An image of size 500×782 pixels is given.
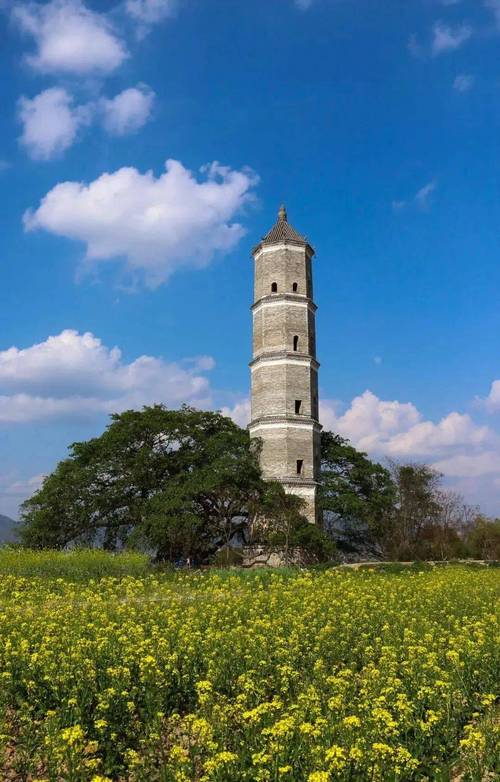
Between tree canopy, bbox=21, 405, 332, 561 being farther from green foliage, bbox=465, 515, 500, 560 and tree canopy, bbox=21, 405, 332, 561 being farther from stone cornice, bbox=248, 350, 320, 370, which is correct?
green foliage, bbox=465, 515, 500, 560

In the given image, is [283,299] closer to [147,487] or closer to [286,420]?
[286,420]

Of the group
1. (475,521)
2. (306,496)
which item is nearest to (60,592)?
(306,496)

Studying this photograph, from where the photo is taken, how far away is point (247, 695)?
6809 millimetres

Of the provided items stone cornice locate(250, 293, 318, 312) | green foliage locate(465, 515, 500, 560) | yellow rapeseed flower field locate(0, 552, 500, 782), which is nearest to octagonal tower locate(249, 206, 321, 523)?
stone cornice locate(250, 293, 318, 312)

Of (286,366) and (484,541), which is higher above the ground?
(286,366)

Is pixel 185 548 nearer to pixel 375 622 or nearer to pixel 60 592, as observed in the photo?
pixel 60 592

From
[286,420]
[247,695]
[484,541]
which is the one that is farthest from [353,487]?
[247,695]

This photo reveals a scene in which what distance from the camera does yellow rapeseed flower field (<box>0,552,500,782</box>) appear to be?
5.29 metres

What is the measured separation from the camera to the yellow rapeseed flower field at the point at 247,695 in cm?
529

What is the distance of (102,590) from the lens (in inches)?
647

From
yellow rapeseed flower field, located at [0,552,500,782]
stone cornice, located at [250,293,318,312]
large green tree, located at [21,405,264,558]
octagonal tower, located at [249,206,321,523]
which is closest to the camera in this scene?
yellow rapeseed flower field, located at [0,552,500,782]

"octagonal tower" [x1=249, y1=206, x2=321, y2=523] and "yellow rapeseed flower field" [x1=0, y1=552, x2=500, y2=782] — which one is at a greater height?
"octagonal tower" [x1=249, y1=206, x2=321, y2=523]

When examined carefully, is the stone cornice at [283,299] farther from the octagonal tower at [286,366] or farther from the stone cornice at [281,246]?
the stone cornice at [281,246]

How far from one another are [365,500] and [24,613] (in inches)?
1048
